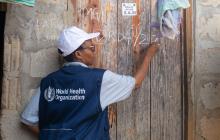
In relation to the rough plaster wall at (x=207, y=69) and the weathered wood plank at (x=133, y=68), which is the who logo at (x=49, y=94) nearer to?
the weathered wood plank at (x=133, y=68)

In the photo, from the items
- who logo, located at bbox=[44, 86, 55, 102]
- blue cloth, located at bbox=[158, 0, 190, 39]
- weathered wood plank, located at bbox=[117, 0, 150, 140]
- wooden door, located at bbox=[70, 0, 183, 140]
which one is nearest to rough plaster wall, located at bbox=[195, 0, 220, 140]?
wooden door, located at bbox=[70, 0, 183, 140]

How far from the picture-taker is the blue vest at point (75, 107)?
2846 mm

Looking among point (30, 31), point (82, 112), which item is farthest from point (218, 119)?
point (30, 31)

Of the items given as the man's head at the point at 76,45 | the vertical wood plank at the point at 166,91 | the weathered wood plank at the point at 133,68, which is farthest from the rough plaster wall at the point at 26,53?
the vertical wood plank at the point at 166,91

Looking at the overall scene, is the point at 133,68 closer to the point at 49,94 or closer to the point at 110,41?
the point at 110,41

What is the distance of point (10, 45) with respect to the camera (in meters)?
3.18

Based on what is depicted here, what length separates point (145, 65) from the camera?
10.5 ft

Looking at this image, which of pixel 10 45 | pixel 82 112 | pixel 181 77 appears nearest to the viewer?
pixel 82 112

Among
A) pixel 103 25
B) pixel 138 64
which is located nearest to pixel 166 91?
pixel 138 64

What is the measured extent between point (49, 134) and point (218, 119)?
1229mm

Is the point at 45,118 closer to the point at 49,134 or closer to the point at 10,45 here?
the point at 49,134

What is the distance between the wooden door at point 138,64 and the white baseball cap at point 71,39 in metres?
0.28

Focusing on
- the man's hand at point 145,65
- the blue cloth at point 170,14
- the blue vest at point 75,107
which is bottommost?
the blue vest at point 75,107

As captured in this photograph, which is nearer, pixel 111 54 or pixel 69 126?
pixel 69 126
